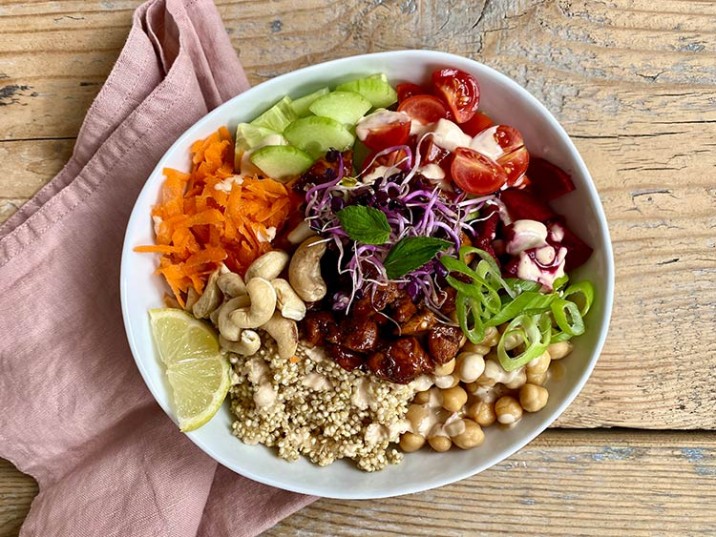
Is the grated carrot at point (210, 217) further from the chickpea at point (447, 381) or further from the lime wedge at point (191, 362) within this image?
the chickpea at point (447, 381)

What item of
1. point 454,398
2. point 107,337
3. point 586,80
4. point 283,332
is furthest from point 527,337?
point 107,337

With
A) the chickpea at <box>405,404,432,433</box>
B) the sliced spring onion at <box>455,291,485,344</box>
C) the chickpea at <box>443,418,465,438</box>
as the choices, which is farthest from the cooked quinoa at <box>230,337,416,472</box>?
the sliced spring onion at <box>455,291,485,344</box>

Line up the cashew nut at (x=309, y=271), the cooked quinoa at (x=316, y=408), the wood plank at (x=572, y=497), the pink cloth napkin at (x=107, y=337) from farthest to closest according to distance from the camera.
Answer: the wood plank at (x=572, y=497)
the pink cloth napkin at (x=107, y=337)
the cooked quinoa at (x=316, y=408)
the cashew nut at (x=309, y=271)

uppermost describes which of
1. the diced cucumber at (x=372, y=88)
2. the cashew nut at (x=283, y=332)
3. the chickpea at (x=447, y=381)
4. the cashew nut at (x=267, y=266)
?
the diced cucumber at (x=372, y=88)

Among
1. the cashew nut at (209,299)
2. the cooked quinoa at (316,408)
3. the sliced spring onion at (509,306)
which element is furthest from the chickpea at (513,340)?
the cashew nut at (209,299)

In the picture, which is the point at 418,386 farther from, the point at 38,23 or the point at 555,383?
the point at 38,23

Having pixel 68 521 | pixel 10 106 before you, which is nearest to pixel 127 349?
pixel 68 521
